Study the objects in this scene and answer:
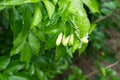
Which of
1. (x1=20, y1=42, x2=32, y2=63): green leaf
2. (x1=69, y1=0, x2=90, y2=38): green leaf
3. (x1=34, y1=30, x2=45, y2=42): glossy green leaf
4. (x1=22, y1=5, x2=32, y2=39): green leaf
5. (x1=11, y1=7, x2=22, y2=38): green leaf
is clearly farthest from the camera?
(x1=20, y1=42, x2=32, y2=63): green leaf

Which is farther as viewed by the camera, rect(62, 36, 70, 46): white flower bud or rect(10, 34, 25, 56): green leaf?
rect(10, 34, 25, 56): green leaf

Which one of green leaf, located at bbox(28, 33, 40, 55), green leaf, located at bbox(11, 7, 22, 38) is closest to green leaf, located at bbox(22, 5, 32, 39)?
green leaf, located at bbox(11, 7, 22, 38)

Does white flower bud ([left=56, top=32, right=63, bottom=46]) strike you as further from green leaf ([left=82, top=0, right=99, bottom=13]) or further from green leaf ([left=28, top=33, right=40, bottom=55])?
green leaf ([left=28, top=33, right=40, bottom=55])

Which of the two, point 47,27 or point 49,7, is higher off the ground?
point 49,7

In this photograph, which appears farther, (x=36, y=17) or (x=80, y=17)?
(x=36, y=17)

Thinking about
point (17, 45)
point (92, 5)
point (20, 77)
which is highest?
point (92, 5)

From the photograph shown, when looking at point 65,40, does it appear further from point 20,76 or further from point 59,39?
point 20,76


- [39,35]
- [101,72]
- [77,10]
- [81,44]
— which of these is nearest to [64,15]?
[77,10]

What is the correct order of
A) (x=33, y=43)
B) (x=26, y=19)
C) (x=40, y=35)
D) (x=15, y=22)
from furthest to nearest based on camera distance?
(x=33, y=43) < (x=40, y=35) < (x=15, y=22) < (x=26, y=19)

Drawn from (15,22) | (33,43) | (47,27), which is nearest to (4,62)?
(33,43)

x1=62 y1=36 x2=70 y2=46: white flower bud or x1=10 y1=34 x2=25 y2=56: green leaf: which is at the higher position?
x1=62 y1=36 x2=70 y2=46: white flower bud

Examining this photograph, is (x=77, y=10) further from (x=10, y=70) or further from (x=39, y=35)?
(x=10, y=70)
